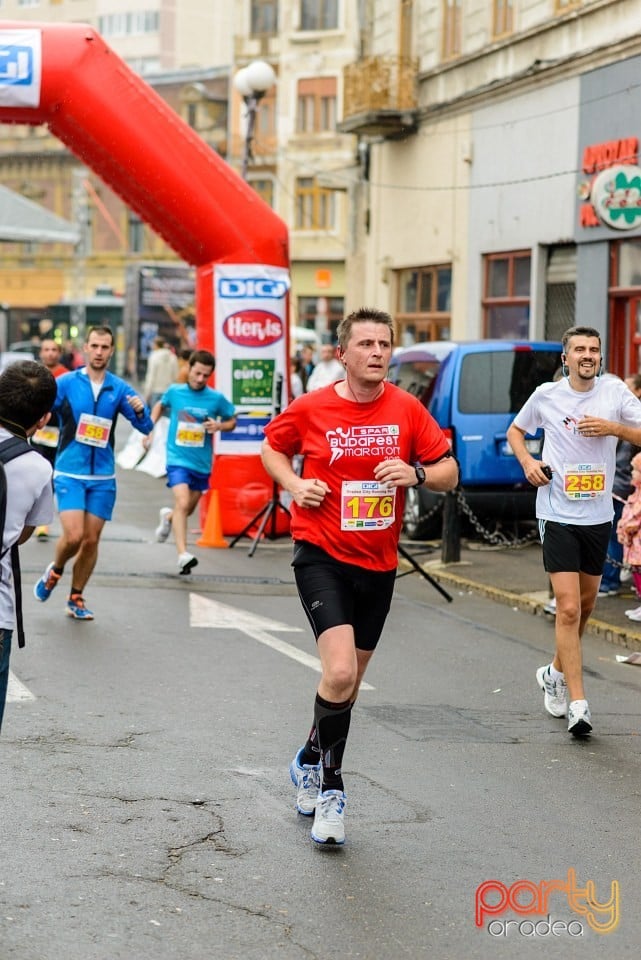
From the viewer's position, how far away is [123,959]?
4.73 metres

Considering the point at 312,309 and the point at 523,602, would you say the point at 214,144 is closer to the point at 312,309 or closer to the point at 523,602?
the point at 312,309

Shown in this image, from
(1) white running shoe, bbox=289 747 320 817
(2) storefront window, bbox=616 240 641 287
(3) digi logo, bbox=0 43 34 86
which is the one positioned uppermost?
(3) digi logo, bbox=0 43 34 86

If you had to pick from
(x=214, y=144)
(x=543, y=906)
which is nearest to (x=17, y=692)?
(x=543, y=906)

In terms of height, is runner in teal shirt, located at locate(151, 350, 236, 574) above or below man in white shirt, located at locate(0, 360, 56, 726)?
below

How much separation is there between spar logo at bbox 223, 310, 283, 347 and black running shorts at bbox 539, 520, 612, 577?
9.40 meters

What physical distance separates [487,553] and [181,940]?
11.5 meters

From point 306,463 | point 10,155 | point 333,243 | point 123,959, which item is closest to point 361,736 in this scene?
point 306,463

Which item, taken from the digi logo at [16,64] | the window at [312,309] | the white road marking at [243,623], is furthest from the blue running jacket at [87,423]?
the window at [312,309]

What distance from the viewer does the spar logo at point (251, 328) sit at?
57.3ft

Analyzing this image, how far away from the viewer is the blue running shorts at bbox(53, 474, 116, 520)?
37.2 ft

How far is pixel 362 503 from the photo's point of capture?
245 inches

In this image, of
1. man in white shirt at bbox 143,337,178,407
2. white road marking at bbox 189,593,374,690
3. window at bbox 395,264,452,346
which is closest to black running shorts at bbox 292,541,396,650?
white road marking at bbox 189,593,374,690

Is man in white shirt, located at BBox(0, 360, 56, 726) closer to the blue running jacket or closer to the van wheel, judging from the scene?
the blue running jacket

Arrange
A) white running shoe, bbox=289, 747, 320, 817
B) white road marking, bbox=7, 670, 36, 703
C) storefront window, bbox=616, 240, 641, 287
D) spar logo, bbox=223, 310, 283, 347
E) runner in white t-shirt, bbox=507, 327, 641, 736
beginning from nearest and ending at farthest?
1. white running shoe, bbox=289, 747, 320, 817
2. runner in white t-shirt, bbox=507, 327, 641, 736
3. white road marking, bbox=7, 670, 36, 703
4. spar logo, bbox=223, 310, 283, 347
5. storefront window, bbox=616, 240, 641, 287
